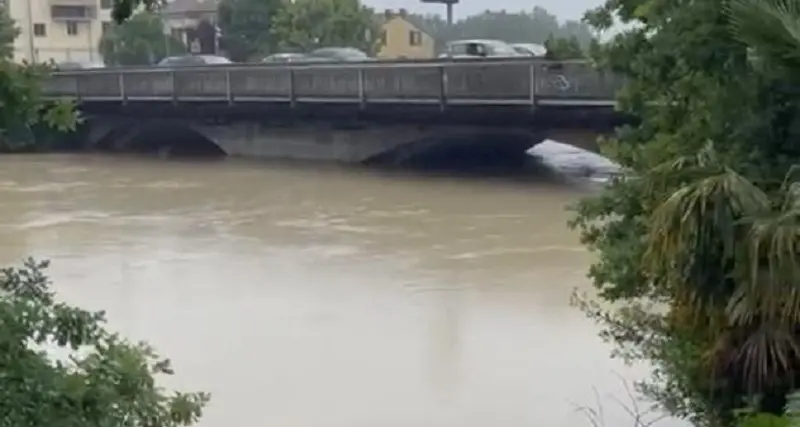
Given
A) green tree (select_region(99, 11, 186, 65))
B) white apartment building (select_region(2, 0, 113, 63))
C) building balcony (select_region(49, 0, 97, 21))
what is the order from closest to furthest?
green tree (select_region(99, 11, 186, 65)), white apartment building (select_region(2, 0, 113, 63)), building balcony (select_region(49, 0, 97, 21))

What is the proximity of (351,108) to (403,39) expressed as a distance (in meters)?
29.5

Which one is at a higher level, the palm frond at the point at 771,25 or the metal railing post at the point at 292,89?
the palm frond at the point at 771,25

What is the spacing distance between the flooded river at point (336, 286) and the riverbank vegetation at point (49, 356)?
5.54 meters

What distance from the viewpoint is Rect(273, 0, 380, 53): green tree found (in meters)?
41.3

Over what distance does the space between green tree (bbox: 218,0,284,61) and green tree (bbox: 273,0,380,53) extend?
73 cm

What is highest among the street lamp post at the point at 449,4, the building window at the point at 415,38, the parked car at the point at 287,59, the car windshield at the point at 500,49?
the street lamp post at the point at 449,4

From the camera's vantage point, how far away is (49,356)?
9.34 feet

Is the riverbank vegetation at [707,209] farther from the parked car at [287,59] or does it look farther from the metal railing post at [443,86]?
the parked car at [287,59]

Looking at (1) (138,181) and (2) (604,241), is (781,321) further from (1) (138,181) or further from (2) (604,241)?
(1) (138,181)

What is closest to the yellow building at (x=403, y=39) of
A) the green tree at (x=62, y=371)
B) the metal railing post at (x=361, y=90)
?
the metal railing post at (x=361, y=90)

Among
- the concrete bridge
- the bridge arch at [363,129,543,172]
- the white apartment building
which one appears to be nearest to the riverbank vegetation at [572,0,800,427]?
the concrete bridge

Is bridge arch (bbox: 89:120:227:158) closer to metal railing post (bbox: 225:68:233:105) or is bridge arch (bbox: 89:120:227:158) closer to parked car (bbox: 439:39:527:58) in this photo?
metal railing post (bbox: 225:68:233:105)

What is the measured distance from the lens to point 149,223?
19.8m

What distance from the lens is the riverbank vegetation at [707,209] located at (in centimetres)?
419
